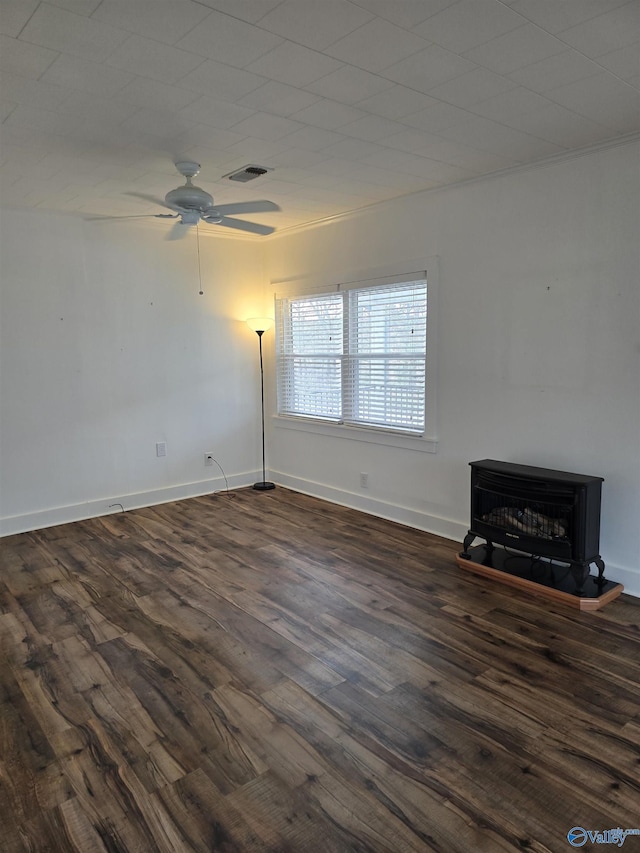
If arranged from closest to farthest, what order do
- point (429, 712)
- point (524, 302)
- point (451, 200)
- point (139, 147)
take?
1. point (429, 712)
2. point (139, 147)
3. point (524, 302)
4. point (451, 200)

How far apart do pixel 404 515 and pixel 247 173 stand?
2.80 meters

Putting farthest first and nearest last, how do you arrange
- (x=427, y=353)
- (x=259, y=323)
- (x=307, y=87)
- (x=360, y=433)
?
(x=259, y=323) < (x=360, y=433) < (x=427, y=353) < (x=307, y=87)

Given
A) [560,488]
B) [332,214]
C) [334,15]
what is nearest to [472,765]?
[560,488]

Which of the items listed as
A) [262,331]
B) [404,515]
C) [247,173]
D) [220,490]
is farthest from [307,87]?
[220,490]

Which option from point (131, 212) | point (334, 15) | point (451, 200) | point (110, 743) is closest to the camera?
point (334, 15)

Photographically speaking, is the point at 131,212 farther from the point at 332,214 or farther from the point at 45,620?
the point at 45,620

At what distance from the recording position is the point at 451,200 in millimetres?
3980

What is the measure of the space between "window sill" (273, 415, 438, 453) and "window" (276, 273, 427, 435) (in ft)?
0.18

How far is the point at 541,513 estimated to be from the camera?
3.30 m

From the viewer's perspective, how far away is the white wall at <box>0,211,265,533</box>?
4.48m

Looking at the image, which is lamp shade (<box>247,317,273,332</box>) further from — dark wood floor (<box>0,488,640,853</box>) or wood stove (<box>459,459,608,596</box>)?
wood stove (<box>459,459,608,596</box>)

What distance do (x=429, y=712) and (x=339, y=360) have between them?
131 inches

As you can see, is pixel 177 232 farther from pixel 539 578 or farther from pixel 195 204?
pixel 539 578
